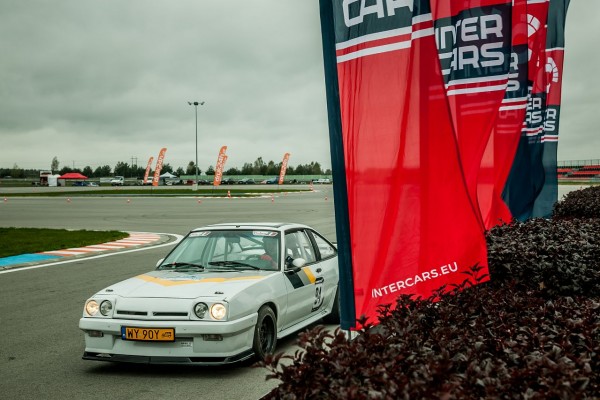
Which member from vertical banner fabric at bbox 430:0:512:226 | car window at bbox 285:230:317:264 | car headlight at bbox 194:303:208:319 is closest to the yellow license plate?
car headlight at bbox 194:303:208:319

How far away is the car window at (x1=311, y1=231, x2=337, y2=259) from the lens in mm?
8797

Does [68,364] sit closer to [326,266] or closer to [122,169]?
[326,266]

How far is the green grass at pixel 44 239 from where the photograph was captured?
58.6 ft

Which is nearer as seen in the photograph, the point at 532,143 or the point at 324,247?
the point at 324,247

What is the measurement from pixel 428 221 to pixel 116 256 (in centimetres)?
1282

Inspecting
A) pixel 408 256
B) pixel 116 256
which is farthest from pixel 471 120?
pixel 116 256

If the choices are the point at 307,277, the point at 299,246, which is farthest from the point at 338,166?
the point at 299,246

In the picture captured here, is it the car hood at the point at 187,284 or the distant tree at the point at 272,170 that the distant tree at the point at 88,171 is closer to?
the distant tree at the point at 272,170

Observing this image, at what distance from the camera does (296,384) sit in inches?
105

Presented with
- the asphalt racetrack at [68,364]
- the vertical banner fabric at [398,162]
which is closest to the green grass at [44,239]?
the asphalt racetrack at [68,364]

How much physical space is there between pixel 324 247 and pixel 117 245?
1126cm

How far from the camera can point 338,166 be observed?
14.9 feet

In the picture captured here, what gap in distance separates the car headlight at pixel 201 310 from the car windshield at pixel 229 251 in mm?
1124

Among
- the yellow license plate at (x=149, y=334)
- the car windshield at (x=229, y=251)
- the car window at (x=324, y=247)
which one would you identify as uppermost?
the car windshield at (x=229, y=251)
